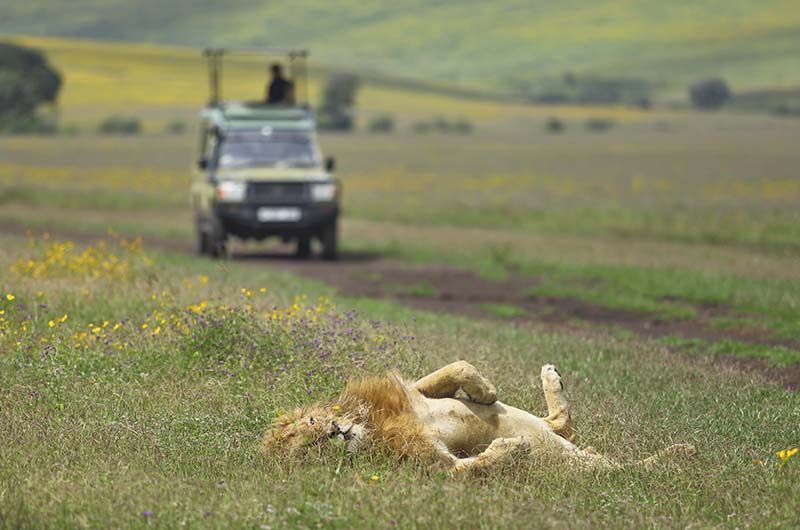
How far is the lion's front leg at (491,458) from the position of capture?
A: 6242mm

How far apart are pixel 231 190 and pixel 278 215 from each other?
882 mm

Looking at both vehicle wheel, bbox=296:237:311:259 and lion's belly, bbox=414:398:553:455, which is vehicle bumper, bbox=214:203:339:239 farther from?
lion's belly, bbox=414:398:553:455

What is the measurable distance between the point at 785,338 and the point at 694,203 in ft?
66.3

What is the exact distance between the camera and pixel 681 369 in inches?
393

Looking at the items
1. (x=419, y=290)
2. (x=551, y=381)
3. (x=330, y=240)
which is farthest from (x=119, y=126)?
(x=551, y=381)

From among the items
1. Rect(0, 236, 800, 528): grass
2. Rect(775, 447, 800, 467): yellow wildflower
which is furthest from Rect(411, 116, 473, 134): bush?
Rect(775, 447, 800, 467): yellow wildflower

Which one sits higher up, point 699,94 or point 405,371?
point 405,371

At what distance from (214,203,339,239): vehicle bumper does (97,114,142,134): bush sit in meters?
66.2

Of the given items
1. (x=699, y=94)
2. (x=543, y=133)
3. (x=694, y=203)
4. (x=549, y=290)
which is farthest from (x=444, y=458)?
(x=699, y=94)

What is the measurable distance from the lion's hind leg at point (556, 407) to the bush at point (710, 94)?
125731 millimetres

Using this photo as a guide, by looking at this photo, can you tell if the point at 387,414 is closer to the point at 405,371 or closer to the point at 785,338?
the point at 405,371

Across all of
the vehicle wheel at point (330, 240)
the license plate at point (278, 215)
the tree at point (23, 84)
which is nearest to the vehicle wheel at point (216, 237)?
the license plate at point (278, 215)

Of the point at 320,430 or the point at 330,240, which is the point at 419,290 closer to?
the point at 330,240

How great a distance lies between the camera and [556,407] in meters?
6.99
